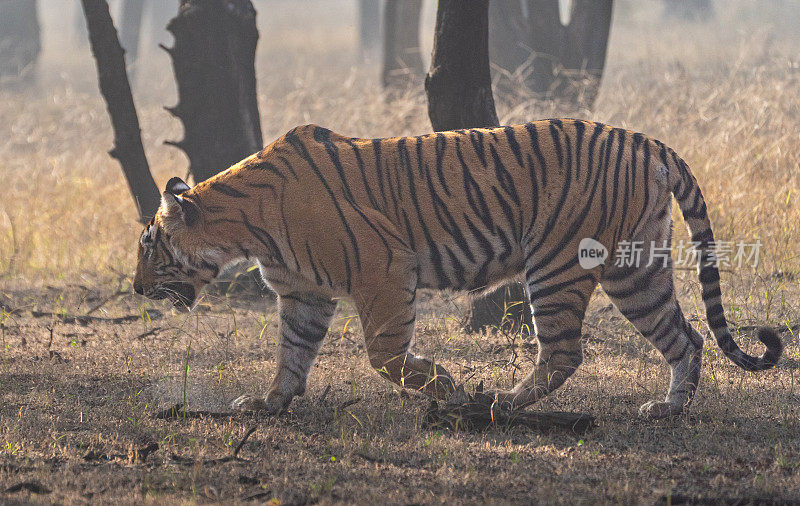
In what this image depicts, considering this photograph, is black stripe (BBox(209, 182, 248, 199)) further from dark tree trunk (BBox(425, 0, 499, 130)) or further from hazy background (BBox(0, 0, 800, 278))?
hazy background (BBox(0, 0, 800, 278))

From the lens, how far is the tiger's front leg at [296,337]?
4715mm

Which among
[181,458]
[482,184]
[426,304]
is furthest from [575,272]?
[426,304]

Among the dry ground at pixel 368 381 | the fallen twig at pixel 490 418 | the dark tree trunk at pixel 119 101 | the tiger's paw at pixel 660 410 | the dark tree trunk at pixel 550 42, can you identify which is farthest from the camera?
the dark tree trunk at pixel 550 42

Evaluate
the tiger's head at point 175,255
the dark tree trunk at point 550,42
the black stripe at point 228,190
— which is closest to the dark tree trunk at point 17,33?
the dark tree trunk at point 550,42

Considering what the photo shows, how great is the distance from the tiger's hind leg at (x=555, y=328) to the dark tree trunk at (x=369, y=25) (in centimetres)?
2656

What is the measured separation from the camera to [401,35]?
54.4 ft

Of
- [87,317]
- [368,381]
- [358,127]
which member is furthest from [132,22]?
[368,381]

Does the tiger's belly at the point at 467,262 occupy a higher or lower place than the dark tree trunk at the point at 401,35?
lower

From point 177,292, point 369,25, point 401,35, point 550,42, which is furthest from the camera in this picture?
point 369,25

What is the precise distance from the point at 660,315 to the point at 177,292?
2.25 meters

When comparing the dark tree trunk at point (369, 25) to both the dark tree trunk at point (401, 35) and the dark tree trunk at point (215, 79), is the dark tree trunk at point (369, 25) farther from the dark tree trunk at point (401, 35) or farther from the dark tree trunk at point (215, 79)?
the dark tree trunk at point (215, 79)

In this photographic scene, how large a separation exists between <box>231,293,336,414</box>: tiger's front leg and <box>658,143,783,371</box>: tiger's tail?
173 cm

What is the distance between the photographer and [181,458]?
3809 millimetres

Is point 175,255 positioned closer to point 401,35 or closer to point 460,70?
point 460,70
